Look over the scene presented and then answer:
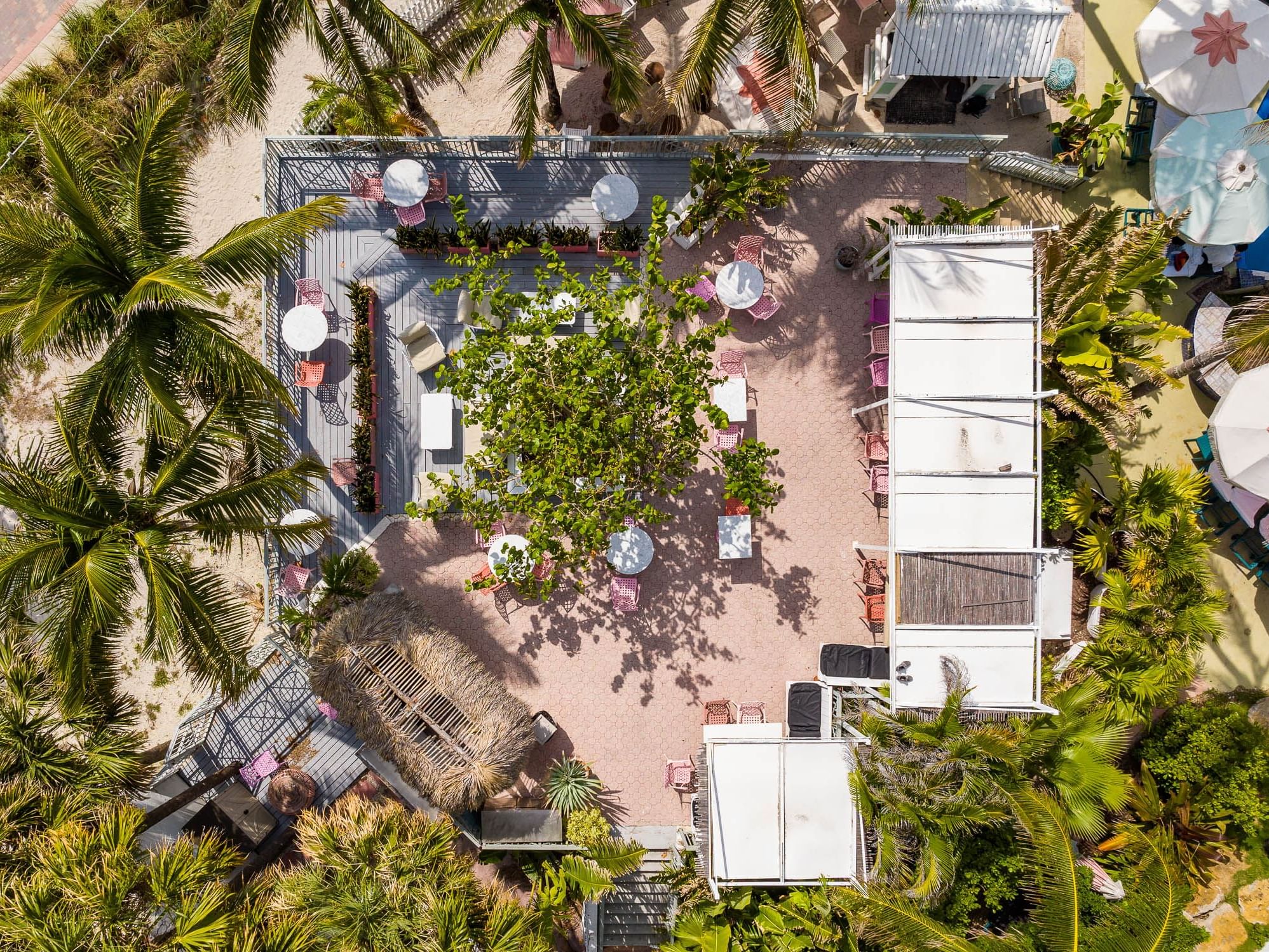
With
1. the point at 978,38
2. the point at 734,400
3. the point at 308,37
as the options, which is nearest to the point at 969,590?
the point at 734,400

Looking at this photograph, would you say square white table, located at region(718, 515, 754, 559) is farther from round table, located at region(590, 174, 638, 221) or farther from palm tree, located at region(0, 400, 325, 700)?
palm tree, located at region(0, 400, 325, 700)

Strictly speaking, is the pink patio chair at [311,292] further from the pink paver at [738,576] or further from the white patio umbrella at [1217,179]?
the white patio umbrella at [1217,179]

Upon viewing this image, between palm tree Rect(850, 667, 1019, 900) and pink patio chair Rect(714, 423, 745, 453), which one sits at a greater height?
pink patio chair Rect(714, 423, 745, 453)

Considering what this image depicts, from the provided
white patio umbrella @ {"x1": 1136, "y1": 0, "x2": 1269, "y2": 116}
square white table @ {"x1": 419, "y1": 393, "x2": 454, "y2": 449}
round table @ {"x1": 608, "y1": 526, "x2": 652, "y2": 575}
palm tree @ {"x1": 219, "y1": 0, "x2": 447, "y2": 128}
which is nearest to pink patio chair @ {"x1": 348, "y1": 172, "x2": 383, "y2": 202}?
palm tree @ {"x1": 219, "y1": 0, "x2": 447, "y2": 128}

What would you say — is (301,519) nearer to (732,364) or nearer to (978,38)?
(732,364)

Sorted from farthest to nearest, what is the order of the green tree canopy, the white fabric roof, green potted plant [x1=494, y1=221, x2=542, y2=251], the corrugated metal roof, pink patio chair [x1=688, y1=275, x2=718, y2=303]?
pink patio chair [x1=688, y1=275, x2=718, y2=303] < green potted plant [x1=494, y1=221, x2=542, y2=251] < the corrugated metal roof < the white fabric roof < the green tree canopy

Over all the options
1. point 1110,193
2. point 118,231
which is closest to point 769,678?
point 1110,193

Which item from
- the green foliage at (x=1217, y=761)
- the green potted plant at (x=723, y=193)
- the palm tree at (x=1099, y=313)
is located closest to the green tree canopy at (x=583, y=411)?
the green potted plant at (x=723, y=193)
